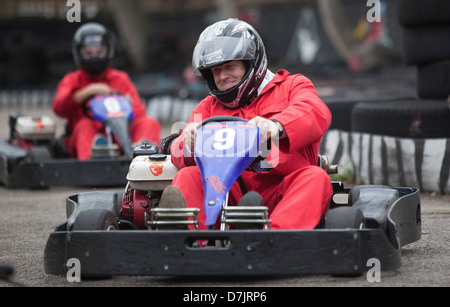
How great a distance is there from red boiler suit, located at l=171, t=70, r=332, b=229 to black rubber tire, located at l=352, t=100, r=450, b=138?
2.74 metres

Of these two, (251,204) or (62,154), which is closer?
(251,204)

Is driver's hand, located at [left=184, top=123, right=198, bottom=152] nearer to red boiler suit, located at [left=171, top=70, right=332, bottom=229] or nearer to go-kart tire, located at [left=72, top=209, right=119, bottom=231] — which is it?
red boiler suit, located at [left=171, top=70, right=332, bottom=229]

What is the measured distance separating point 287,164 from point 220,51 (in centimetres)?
62

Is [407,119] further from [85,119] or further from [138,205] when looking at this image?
[138,205]

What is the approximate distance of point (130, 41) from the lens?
24.0 m

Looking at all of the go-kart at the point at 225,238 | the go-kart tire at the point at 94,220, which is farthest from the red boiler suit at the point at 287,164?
the go-kart tire at the point at 94,220

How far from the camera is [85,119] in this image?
850 cm

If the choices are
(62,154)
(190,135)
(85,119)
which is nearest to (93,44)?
(85,119)

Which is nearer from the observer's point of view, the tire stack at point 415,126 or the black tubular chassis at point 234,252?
the black tubular chassis at point 234,252

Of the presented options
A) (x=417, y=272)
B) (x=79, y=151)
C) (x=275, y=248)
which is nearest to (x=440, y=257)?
(x=417, y=272)

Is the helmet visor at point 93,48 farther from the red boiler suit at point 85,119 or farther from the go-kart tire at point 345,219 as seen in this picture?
the go-kart tire at point 345,219

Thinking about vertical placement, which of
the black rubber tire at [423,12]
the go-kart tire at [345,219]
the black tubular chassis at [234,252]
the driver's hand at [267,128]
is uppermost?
the black rubber tire at [423,12]

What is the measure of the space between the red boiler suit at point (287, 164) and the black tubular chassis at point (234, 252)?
0.83ft

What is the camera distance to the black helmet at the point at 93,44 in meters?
8.88
